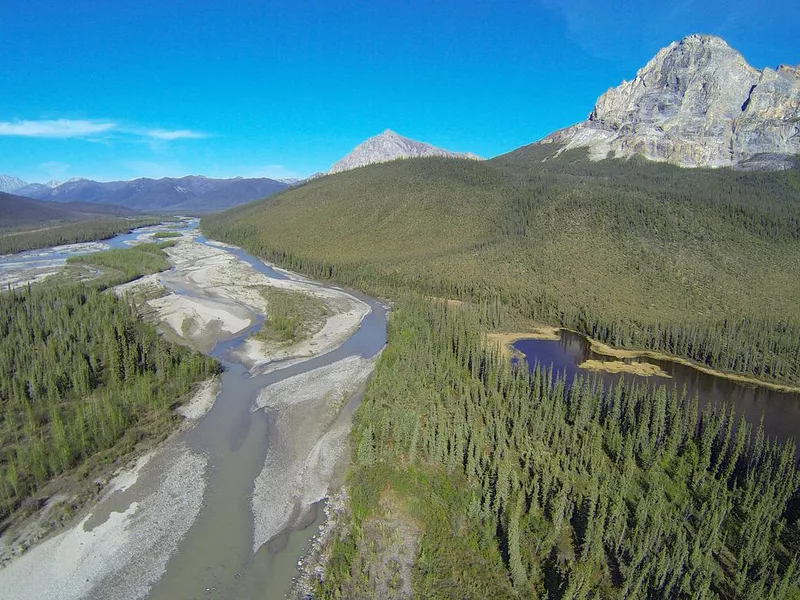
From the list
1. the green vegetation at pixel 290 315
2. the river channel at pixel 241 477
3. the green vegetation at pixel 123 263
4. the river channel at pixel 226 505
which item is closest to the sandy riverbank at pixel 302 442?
the river channel at pixel 226 505

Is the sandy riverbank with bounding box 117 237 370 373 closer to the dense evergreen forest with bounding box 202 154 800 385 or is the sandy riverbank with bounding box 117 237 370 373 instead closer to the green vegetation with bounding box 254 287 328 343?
the green vegetation with bounding box 254 287 328 343

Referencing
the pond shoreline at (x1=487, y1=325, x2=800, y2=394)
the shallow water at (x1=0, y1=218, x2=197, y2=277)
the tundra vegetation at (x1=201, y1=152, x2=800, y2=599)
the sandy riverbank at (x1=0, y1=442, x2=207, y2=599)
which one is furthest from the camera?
the shallow water at (x1=0, y1=218, x2=197, y2=277)

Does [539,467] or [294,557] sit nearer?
[294,557]

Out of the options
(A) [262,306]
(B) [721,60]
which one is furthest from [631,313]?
(B) [721,60]


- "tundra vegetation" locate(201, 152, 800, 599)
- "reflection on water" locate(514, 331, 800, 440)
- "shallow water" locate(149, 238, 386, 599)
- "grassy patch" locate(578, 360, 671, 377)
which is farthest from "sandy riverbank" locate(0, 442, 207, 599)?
"grassy patch" locate(578, 360, 671, 377)

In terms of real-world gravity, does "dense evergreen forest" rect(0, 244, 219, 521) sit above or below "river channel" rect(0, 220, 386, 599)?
above

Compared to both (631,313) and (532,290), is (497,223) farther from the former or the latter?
(631,313)
